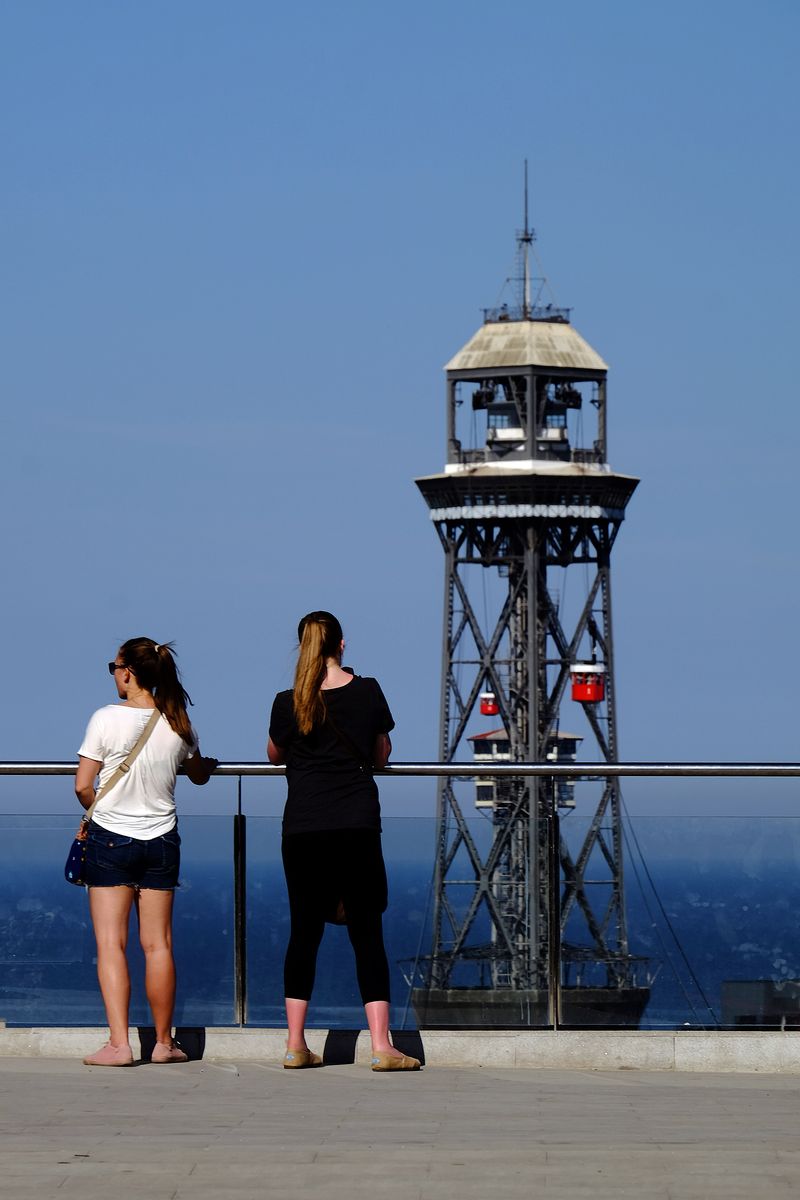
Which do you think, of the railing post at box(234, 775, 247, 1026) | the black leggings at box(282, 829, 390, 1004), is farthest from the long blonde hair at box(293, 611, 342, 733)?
the railing post at box(234, 775, 247, 1026)

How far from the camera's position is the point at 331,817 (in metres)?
8.66

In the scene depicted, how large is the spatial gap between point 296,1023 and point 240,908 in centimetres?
92

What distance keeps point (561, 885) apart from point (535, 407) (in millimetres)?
75598

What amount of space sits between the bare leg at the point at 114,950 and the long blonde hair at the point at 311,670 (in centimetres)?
100

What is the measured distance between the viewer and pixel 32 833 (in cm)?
954

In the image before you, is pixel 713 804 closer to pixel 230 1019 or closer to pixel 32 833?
pixel 230 1019

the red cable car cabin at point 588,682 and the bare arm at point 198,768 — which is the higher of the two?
the red cable car cabin at point 588,682

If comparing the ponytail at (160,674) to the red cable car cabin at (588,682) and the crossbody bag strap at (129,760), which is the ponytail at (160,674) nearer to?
the crossbody bag strap at (129,760)

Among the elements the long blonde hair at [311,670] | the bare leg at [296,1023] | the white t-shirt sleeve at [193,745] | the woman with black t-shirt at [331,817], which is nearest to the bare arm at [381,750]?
the woman with black t-shirt at [331,817]

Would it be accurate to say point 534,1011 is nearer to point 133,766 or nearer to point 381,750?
point 381,750

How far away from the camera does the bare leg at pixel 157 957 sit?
889 centimetres

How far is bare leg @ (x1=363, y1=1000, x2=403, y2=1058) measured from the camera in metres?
8.73

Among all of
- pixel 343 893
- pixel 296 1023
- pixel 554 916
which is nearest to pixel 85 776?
pixel 343 893

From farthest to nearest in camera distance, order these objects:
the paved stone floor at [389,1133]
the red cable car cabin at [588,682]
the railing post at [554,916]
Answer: the red cable car cabin at [588,682] → the railing post at [554,916] → the paved stone floor at [389,1133]
